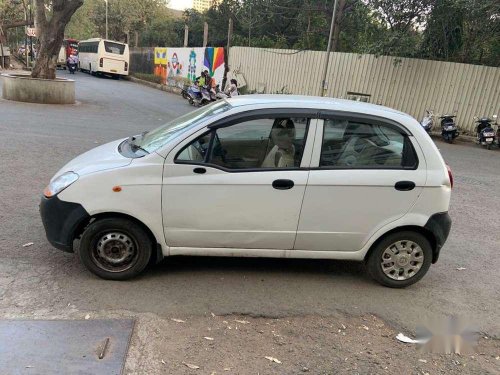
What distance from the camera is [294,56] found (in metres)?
20.0

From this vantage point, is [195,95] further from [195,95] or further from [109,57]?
[109,57]

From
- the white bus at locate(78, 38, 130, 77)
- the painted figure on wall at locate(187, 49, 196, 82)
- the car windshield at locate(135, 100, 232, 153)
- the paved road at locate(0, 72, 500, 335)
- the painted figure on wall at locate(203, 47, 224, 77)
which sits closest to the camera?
the paved road at locate(0, 72, 500, 335)

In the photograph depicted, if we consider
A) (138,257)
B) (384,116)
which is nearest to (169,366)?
(138,257)

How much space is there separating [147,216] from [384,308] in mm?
2135

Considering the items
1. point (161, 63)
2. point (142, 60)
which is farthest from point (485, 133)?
point (142, 60)

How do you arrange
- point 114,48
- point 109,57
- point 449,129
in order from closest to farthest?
point 449,129 < point 109,57 < point 114,48

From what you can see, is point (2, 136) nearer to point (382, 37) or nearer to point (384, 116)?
point (384, 116)

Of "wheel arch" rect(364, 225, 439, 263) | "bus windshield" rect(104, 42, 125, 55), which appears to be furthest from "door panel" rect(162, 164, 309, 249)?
"bus windshield" rect(104, 42, 125, 55)

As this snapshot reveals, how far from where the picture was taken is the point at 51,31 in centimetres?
1454

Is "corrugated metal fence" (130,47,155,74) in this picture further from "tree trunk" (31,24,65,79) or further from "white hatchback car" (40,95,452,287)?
"white hatchback car" (40,95,452,287)

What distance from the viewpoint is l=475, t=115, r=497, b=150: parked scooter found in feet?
43.6

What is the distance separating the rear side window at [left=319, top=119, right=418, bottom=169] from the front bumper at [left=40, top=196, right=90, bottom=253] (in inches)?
81.3

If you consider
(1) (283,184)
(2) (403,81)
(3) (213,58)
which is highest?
(2) (403,81)

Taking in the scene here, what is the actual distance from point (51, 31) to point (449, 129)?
1288 centimetres
